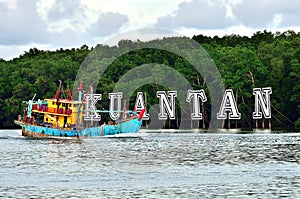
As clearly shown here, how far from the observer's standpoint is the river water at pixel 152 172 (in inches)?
1949

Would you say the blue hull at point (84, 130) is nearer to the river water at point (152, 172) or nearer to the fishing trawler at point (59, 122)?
the fishing trawler at point (59, 122)

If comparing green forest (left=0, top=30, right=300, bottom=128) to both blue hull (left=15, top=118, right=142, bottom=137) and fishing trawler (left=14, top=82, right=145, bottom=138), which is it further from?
fishing trawler (left=14, top=82, right=145, bottom=138)

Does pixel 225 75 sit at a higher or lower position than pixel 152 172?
higher

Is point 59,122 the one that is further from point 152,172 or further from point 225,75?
point 225,75

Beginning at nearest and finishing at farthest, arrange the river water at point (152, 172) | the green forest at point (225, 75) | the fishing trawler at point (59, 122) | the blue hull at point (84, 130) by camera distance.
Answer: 1. the river water at point (152, 172)
2. the blue hull at point (84, 130)
3. the fishing trawler at point (59, 122)
4. the green forest at point (225, 75)

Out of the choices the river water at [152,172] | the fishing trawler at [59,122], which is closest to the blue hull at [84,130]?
the fishing trawler at [59,122]

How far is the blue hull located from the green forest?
1629 inches

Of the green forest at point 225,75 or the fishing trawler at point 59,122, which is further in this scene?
the green forest at point 225,75

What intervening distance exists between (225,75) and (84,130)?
58871mm

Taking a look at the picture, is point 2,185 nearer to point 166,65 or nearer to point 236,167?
point 236,167

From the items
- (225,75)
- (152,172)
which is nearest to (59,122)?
(152,172)

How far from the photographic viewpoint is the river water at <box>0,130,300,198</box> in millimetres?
49500

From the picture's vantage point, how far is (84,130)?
113 meters

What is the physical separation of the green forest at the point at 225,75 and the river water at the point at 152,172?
66.3 meters
